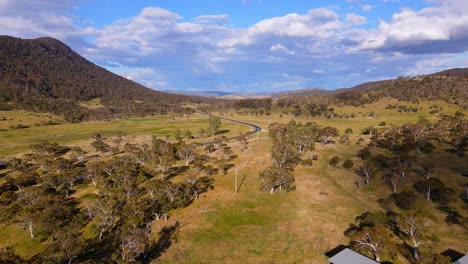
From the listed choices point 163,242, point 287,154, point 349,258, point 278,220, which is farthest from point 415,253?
point 287,154

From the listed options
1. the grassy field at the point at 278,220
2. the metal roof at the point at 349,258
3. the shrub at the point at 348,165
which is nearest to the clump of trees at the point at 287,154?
the grassy field at the point at 278,220

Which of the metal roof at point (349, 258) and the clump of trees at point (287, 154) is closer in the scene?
the metal roof at point (349, 258)

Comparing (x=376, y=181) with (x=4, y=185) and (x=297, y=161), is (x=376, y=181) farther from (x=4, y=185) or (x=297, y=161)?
(x=4, y=185)

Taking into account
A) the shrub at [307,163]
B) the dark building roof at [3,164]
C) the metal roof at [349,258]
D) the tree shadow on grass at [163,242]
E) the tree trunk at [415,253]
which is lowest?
the tree shadow on grass at [163,242]

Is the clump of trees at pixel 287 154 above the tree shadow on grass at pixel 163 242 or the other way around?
above

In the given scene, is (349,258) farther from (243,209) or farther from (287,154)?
(287,154)

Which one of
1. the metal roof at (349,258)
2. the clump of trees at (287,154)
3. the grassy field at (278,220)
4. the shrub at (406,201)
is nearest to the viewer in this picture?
the metal roof at (349,258)

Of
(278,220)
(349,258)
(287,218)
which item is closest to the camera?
(349,258)

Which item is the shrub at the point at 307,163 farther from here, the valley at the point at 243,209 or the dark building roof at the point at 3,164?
the dark building roof at the point at 3,164

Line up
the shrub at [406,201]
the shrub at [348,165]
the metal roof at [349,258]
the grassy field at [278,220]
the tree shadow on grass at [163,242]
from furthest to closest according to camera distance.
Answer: the shrub at [348,165] < the shrub at [406,201] < the tree shadow on grass at [163,242] < the grassy field at [278,220] < the metal roof at [349,258]

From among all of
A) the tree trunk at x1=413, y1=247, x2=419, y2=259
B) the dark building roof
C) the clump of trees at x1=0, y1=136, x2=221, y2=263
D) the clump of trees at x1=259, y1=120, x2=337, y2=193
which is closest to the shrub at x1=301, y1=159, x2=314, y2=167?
the clump of trees at x1=259, y1=120, x2=337, y2=193
